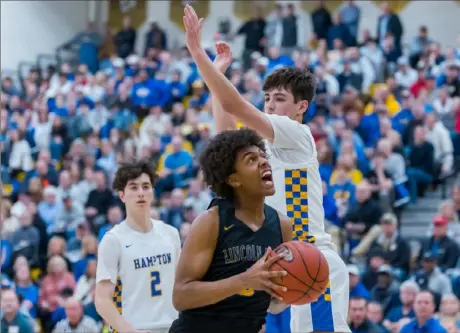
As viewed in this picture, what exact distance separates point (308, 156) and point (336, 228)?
275 inches

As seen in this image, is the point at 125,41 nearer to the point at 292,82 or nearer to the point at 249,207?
the point at 292,82

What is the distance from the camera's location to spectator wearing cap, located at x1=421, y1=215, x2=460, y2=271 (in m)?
12.0

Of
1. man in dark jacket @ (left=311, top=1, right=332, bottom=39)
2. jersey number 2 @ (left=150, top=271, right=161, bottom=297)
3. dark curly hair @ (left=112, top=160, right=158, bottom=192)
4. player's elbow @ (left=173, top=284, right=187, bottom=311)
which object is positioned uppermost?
man in dark jacket @ (left=311, top=1, right=332, bottom=39)

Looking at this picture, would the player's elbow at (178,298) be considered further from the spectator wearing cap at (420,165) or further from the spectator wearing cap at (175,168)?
the spectator wearing cap at (175,168)

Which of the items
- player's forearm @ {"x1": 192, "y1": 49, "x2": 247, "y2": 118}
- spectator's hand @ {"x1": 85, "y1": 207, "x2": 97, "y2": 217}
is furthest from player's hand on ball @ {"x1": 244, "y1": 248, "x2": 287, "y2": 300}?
spectator's hand @ {"x1": 85, "y1": 207, "x2": 97, "y2": 217}

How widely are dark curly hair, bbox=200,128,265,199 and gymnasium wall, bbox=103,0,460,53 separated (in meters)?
18.6

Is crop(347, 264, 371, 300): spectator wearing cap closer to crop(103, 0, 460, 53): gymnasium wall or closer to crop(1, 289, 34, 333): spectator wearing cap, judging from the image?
crop(1, 289, 34, 333): spectator wearing cap

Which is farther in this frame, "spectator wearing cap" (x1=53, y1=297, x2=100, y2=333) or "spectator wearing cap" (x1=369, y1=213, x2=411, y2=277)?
"spectator wearing cap" (x1=369, y1=213, x2=411, y2=277)

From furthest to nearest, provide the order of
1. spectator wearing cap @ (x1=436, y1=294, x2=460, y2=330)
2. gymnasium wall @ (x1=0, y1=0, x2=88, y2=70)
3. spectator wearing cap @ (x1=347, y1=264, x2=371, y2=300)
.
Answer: gymnasium wall @ (x1=0, y1=0, x2=88, y2=70) < spectator wearing cap @ (x1=347, y1=264, x2=371, y2=300) < spectator wearing cap @ (x1=436, y1=294, x2=460, y2=330)

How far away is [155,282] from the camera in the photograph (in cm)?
714

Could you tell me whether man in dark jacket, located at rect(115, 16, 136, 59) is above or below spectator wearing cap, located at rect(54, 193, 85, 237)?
above

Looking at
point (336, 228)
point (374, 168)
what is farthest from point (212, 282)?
point (374, 168)

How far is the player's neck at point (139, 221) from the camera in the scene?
7.34 m

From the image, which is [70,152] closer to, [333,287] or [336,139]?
[336,139]
